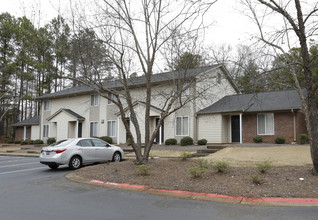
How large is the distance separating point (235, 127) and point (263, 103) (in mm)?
2972

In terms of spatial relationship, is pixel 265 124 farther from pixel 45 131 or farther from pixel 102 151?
pixel 45 131

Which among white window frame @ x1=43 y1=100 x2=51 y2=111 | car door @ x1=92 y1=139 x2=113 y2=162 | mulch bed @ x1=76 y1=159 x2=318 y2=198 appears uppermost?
white window frame @ x1=43 y1=100 x2=51 y2=111

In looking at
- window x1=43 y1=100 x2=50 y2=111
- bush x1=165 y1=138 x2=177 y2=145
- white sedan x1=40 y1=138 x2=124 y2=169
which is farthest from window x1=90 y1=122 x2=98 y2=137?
white sedan x1=40 y1=138 x2=124 y2=169

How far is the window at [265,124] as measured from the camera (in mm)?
21594

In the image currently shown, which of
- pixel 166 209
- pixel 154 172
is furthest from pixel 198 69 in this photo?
pixel 166 209

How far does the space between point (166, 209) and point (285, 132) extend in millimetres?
17526

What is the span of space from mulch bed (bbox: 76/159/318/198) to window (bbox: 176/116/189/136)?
13.2 m

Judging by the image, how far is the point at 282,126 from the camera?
21.0 meters

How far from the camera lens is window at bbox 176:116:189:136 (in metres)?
23.7

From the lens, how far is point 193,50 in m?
11.3

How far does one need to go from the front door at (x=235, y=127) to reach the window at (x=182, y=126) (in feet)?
12.7

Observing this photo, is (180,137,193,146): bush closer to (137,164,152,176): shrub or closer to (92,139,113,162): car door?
(92,139,113,162): car door

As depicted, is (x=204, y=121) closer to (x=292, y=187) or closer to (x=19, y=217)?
(x=292, y=187)

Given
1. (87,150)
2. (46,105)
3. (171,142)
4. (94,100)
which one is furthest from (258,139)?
(46,105)
